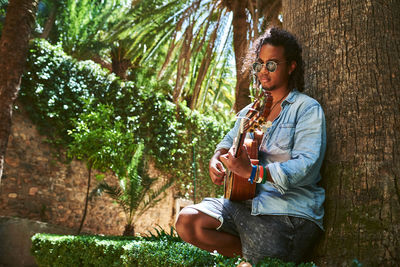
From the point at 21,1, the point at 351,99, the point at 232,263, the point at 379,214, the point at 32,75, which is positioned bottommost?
the point at 232,263

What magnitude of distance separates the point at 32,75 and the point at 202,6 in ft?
16.8

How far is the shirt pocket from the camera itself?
2.10 metres

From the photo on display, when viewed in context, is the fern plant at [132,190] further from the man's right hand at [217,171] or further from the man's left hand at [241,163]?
the man's left hand at [241,163]

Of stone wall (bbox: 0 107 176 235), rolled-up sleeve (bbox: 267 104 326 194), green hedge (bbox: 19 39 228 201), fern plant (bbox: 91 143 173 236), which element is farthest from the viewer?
green hedge (bbox: 19 39 228 201)

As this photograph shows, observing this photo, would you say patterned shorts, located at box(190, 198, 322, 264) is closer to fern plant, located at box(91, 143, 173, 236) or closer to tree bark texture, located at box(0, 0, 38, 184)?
tree bark texture, located at box(0, 0, 38, 184)

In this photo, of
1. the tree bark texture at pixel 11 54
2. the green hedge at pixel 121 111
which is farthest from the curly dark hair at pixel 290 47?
the green hedge at pixel 121 111

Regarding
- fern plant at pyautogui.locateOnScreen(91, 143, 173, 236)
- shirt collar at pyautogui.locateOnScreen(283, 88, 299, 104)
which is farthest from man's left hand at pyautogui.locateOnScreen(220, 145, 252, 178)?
fern plant at pyautogui.locateOnScreen(91, 143, 173, 236)

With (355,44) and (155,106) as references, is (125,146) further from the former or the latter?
(355,44)

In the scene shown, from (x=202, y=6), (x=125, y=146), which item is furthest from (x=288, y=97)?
(x=125, y=146)

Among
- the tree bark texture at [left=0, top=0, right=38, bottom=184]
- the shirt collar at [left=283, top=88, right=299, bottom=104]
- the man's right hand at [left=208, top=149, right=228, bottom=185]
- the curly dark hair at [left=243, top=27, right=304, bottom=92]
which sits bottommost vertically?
the man's right hand at [left=208, top=149, right=228, bottom=185]

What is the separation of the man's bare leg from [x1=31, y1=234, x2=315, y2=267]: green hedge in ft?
0.27

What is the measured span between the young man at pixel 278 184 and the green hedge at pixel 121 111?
817cm

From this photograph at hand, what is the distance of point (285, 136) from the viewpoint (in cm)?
212

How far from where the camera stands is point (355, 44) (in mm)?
2293
